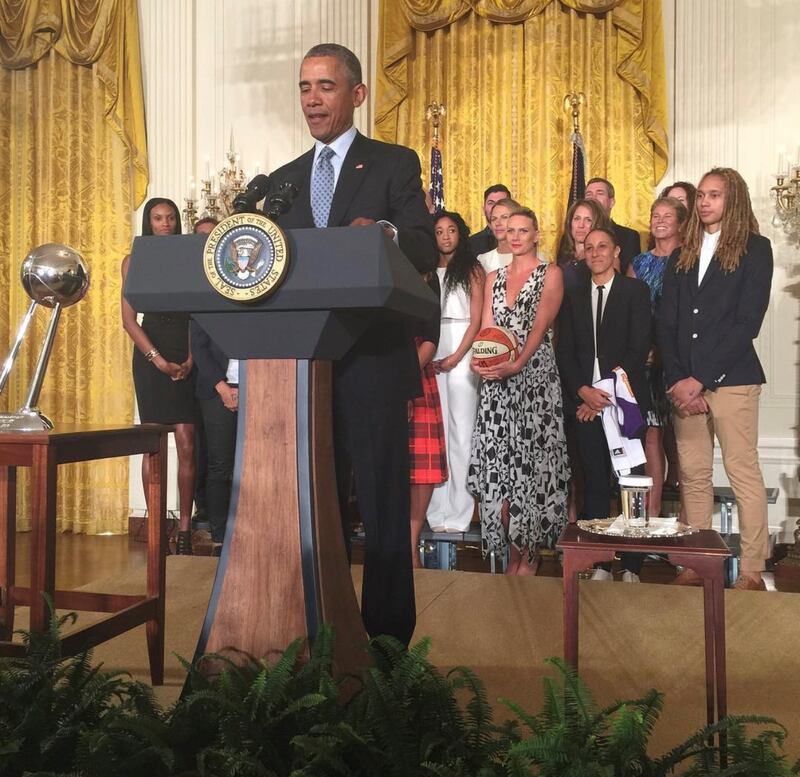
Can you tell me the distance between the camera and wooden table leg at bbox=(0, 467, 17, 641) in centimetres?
234

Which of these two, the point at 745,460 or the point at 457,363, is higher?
the point at 457,363

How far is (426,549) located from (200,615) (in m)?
1.65

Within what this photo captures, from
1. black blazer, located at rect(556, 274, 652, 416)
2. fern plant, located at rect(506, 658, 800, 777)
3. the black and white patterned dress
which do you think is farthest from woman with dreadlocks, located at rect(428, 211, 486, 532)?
fern plant, located at rect(506, 658, 800, 777)

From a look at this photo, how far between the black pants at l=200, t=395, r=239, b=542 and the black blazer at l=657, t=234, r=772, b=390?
7.44ft

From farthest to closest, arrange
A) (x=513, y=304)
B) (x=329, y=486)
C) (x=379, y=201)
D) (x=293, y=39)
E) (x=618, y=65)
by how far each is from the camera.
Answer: (x=293, y=39)
(x=618, y=65)
(x=513, y=304)
(x=379, y=201)
(x=329, y=486)

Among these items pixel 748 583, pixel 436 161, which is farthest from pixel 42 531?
pixel 436 161

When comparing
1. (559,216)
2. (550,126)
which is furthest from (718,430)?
(550,126)

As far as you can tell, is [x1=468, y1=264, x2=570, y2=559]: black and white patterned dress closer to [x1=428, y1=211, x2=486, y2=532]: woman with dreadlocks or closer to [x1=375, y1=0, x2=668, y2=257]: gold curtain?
[x1=428, y1=211, x2=486, y2=532]: woman with dreadlocks

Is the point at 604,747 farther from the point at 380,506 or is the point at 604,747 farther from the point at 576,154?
the point at 576,154

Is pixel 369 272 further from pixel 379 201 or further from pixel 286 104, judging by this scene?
pixel 286 104

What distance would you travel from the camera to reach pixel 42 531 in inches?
80.0

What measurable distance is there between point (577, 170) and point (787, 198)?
1158mm

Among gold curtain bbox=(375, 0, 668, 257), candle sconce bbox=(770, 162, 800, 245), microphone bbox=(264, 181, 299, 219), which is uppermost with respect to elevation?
gold curtain bbox=(375, 0, 668, 257)

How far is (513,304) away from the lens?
4.34m
